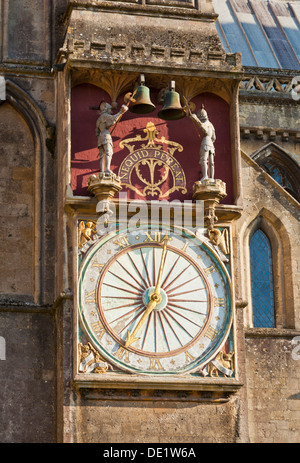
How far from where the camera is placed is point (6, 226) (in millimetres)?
28172

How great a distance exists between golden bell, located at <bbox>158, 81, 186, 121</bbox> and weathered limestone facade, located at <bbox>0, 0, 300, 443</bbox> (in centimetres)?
57

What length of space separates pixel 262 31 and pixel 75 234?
1377cm

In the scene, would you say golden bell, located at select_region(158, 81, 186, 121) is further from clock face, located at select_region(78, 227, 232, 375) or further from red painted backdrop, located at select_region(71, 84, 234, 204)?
clock face, located at select_region(78, 227, 232, 375)

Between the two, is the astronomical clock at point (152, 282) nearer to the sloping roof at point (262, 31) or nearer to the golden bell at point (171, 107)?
the golden bell at point (171, 107)

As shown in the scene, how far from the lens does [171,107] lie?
27.2 meters

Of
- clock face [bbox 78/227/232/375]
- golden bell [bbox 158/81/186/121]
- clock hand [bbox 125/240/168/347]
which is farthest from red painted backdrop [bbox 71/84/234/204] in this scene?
clock hand [bbox 125/240/168/347]

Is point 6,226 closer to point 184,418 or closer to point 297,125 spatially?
point 184,418

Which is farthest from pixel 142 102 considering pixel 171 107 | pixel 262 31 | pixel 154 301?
pixel 262 31

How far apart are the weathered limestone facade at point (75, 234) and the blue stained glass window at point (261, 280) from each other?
201mm

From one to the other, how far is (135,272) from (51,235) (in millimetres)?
1886

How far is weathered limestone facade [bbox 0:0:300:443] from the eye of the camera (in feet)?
86.5

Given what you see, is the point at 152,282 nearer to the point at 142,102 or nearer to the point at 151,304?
the point at 151,304

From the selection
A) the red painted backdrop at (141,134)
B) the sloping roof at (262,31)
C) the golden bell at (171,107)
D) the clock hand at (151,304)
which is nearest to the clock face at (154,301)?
the clock hand at (151,304)
